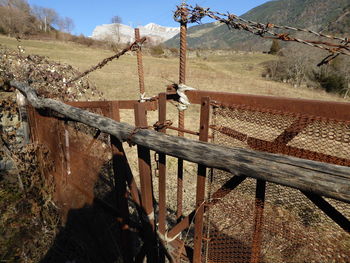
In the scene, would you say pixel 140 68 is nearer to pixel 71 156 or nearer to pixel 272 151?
pixel 71 156

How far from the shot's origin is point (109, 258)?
2.76 metres

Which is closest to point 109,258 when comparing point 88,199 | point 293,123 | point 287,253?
point 88,199

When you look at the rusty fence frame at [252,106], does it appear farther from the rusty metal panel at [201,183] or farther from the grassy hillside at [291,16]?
the grassy hillside at [291,16]

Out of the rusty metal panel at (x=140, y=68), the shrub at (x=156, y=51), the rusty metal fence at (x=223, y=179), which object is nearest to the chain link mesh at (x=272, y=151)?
the rusty metal fence at (x=223, y=179)

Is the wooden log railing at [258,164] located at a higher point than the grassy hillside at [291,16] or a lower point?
lower

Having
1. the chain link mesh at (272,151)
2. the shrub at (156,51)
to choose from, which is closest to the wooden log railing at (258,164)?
the chain link mesh at (272,151)

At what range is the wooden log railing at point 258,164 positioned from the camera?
926 mm

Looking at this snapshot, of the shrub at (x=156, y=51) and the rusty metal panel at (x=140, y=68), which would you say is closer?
the rusty metal panel at (x=140, y=68)

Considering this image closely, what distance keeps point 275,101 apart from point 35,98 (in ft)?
9.77

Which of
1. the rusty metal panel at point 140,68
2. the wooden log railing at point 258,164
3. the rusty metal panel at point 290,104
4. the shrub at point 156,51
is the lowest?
the wooden log railing at point 258,164

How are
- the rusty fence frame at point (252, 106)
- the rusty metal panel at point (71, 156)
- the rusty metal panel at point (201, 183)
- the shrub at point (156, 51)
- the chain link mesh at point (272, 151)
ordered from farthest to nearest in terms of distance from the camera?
1. the shrub at point (156, 51)
2. the rusty metal panel at point (71, 156)
3. the rusty metal panel at point (201, 183)
4. the chain link mesh at point (272, 151)
5. the rusty fence frame at point (252, 106)

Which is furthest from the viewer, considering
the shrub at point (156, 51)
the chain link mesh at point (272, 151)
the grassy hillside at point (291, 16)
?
the grassy hillside at point (291, 16)

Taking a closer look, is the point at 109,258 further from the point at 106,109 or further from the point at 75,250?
the point at 106,109

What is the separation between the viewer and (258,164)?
112 centimetres
